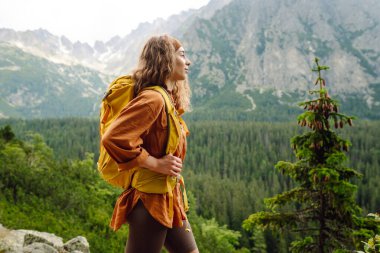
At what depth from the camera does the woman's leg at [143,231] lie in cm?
291

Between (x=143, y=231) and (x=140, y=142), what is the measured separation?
2.50 feet

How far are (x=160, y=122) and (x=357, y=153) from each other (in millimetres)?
137233

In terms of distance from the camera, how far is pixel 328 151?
342 inches

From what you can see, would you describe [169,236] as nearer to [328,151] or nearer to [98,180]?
[328,151]

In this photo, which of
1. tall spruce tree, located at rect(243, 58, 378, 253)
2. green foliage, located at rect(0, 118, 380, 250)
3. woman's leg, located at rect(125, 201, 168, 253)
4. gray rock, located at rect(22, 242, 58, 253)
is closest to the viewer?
woman's leg, located at rect(125, 201, 168, 253)

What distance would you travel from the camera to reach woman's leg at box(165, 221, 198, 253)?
3246mm

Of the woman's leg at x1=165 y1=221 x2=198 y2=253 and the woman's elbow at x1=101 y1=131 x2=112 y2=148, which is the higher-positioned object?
the woman's elbow at x1=101 y1=131 x2=112 y2=148

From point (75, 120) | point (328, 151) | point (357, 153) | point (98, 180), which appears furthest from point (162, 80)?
point (75, 120)

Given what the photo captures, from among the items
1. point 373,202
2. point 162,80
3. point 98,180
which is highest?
point 162,80

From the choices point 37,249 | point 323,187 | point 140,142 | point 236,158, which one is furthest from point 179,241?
point 236,158

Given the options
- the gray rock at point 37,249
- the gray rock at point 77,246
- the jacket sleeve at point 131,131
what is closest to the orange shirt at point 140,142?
the jacket sleeve at point 131,131

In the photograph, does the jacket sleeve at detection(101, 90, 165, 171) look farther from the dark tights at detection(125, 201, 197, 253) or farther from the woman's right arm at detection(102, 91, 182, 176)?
the dark tights at detection(125, 201, 197, 253)

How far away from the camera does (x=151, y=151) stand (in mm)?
2982

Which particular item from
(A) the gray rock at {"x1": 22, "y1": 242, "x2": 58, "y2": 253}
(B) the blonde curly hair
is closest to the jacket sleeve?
(B) the blonde curly hair
